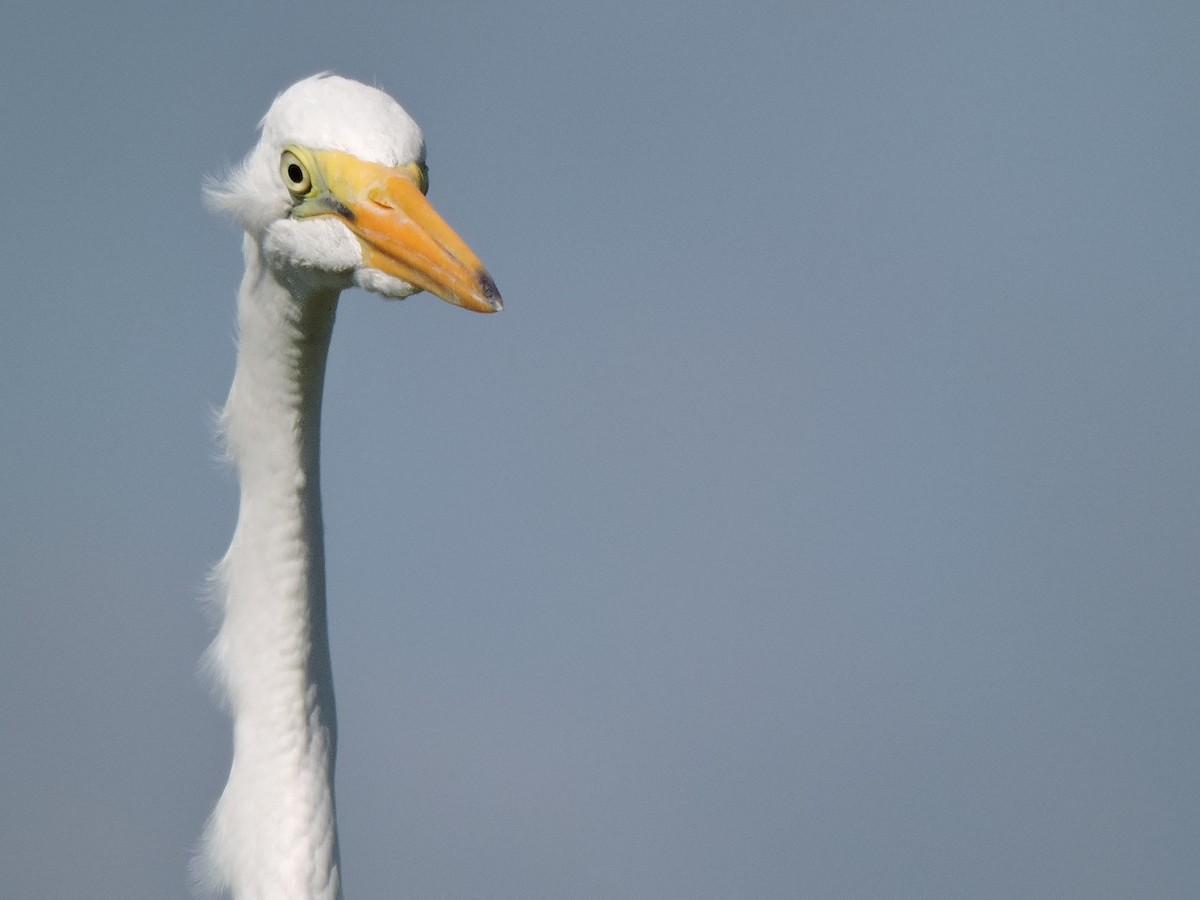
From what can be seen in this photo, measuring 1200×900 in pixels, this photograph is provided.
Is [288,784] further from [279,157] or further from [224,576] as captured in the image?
[279,157]

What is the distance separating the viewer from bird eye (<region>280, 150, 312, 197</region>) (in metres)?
3.04

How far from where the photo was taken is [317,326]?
325cm

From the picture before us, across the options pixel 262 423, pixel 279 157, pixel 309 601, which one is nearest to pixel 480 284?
pixel 279 157

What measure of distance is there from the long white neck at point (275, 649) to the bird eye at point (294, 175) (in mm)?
303

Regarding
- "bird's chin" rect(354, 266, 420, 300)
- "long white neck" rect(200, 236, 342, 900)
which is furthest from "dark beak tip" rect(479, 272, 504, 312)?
"long white neck" rect(200, 236, 342, 900)

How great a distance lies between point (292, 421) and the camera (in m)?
3.36

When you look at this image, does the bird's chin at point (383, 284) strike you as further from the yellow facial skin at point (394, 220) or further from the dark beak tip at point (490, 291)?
the dark beak tip at point (490, 291)

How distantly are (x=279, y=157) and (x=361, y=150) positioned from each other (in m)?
0.26

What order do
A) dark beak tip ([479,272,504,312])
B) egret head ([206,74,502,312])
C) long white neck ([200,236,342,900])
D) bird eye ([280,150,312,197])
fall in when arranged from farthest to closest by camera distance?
long white neck ([200,236,342,900])
bird eye ([280,150,312,197])
egret head ([206,74,502,312])
dark beak tip ([479,272,504,312])

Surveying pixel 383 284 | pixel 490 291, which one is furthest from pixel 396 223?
pixel 490 291

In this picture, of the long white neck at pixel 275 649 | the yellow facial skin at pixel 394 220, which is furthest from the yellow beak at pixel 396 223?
the long white neck at pixel 275 649

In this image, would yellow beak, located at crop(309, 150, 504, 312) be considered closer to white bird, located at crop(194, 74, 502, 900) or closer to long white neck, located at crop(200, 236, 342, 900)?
white bird, located at crop(194, 74, 502, 900)

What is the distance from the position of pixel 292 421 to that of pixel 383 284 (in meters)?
0.55

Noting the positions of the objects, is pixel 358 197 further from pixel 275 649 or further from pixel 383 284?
pixel 275 649
